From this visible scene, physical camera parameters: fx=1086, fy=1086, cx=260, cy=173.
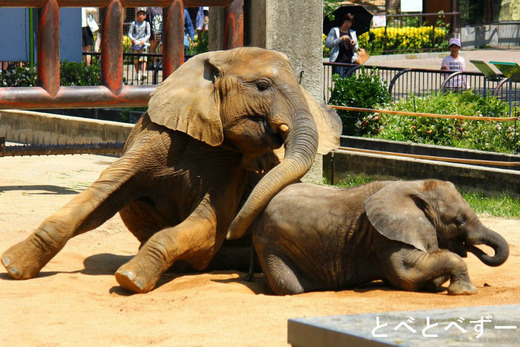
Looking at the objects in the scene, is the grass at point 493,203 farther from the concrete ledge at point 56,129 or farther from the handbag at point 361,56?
the handbag at point 361,56

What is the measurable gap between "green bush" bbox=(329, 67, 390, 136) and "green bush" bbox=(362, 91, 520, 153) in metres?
0.13

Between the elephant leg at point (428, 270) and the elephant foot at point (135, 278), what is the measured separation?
183 cm

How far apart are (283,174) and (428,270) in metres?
1.25

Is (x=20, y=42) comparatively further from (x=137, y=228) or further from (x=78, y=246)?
(x=137, y=228)

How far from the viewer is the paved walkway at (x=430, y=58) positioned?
3058cm

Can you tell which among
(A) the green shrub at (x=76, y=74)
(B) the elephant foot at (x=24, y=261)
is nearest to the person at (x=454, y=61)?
(A) the green shrub at (x=76, y=74)

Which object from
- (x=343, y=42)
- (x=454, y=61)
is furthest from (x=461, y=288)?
(x=343, y=42)

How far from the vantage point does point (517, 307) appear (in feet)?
16.3

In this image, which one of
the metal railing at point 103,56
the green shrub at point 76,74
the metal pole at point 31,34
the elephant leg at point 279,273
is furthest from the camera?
the green shrub at point 76,74

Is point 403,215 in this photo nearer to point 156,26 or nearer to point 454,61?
point 454,61

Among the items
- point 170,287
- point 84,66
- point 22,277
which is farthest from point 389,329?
point 84,66

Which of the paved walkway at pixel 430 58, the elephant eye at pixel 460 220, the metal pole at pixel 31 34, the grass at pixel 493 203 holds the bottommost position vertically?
the grass at pixel 493 203

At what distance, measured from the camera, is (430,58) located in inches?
1303

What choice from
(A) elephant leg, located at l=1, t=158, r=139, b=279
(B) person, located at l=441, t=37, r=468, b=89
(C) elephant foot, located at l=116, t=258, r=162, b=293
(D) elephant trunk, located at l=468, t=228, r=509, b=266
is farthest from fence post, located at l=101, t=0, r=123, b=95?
(B) person, located at l=441, t=37, r=468, b=89
